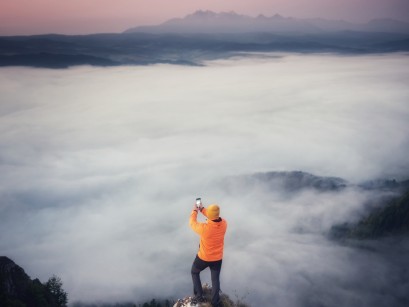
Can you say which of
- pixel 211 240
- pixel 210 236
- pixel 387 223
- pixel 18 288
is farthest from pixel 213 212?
pixel 387 223

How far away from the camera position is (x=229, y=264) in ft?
617

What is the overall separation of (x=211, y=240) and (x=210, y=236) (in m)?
0.17

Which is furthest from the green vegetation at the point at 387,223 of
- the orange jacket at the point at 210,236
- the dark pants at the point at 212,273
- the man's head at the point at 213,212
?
the man's head at the point at 213,212

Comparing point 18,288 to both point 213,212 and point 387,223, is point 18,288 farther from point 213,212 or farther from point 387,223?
point 387,223

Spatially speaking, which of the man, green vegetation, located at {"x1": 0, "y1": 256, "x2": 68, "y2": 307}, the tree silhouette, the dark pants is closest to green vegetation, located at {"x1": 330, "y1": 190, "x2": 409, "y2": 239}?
the tree silhouette

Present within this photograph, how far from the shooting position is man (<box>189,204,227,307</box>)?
336 inches

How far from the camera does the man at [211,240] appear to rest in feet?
28.0

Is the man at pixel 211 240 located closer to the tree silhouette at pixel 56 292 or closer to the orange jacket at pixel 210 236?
the orange jacket at pixel 210 236

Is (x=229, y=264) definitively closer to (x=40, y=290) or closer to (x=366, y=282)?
(x=366, y=282)

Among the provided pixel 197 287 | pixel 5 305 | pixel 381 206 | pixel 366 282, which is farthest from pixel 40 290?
pixel 381 206

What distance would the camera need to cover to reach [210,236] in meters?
8.71

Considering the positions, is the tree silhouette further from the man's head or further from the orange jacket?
the man's head

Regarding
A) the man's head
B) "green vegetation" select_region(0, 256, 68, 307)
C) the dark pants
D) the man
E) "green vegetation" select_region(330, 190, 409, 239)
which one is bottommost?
"green vegetation" select_region(330, 190, 409, 239)

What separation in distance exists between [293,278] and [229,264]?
40.6 metres
